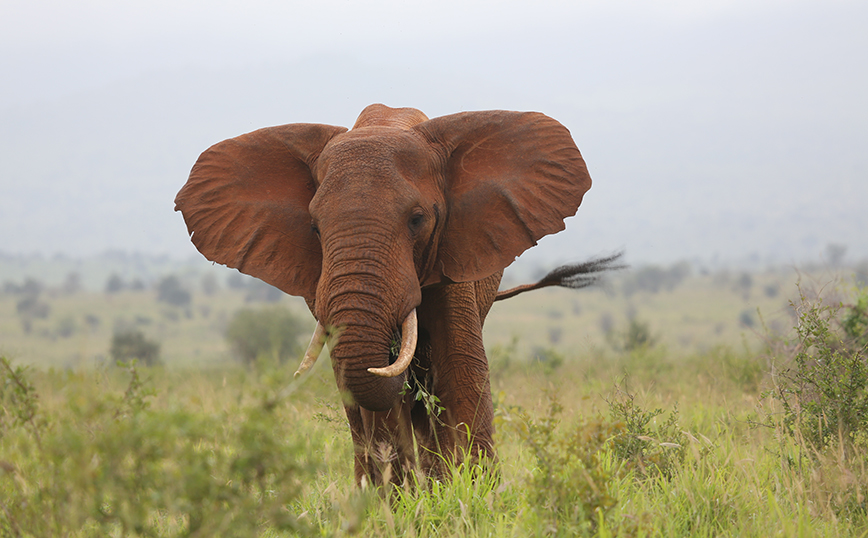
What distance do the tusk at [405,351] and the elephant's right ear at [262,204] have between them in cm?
105

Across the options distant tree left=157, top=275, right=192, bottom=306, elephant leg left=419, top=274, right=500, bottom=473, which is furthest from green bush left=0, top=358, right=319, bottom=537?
distant tree left=157, top=275, right=192, bottom=306

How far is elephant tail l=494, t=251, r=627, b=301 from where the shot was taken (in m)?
6.98

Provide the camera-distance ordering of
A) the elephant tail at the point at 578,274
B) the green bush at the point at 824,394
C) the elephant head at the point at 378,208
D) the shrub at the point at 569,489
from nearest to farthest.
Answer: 1. the shrub at the point at 569,489
2. the elephant head at the point at 378,208
3. the green bush at the point at 824,394
4. the elephant tail at the point at 578,274

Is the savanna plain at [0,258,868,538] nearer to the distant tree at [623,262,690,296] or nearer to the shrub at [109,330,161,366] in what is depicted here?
the shrub at [109,330,161,366]

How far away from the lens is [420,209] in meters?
4.66

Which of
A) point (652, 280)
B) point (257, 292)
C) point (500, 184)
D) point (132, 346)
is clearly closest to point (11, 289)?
point (257, 292)

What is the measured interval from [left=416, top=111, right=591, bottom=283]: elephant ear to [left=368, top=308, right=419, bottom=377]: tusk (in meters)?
0.68

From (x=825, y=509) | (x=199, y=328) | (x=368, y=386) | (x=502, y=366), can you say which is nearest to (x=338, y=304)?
(x=368, y=386)

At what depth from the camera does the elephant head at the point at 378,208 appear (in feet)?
13.8

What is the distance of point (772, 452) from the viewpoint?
15.6ft

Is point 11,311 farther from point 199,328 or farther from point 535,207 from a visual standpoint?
point 535,207

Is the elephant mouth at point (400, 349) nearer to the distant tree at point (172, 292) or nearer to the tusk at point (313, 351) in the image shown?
the tusk at point (313, 351)

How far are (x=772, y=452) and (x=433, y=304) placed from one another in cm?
236

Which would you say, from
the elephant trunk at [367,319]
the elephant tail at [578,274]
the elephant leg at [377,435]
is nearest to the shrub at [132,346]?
the elephant tail at [578,274]
